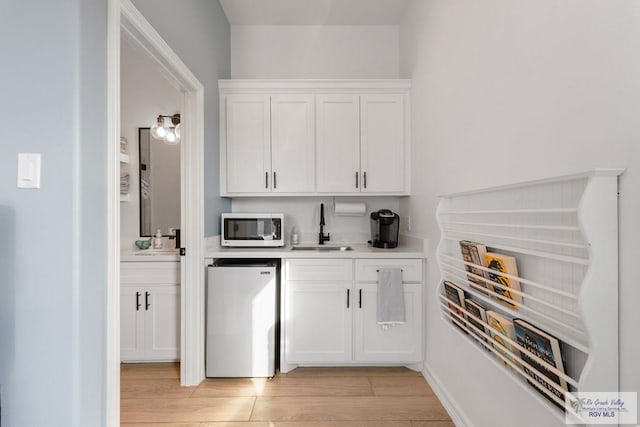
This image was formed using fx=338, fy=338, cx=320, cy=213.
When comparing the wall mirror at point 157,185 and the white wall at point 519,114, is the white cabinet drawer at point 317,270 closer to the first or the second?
the white wall at point 519,114

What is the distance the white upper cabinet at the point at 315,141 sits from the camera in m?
2.88

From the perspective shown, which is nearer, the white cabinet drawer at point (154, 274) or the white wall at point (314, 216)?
the white cabinet drawer at point (154, 274)

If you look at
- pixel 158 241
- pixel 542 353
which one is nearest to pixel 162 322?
pixel 158 241

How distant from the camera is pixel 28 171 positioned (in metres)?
1.19

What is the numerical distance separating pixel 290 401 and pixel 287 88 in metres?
→ 2.37

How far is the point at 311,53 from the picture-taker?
128 inches

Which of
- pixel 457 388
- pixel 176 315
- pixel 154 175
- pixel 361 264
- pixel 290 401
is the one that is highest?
pixel 154 175

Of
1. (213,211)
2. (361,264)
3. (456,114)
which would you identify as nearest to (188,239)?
(213,211)

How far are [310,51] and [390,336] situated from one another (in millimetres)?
2645

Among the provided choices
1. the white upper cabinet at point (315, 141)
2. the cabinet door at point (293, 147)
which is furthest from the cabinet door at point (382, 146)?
the cabinet door at point (293, 147)

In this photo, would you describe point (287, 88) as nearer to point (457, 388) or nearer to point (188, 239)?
point (188, 239)

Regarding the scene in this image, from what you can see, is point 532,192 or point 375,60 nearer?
point 532,192

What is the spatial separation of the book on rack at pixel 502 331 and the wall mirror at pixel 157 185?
8.90ft

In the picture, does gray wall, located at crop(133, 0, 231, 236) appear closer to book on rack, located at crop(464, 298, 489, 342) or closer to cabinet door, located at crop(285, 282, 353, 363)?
cabinet door, located at crop(285, 282, 353, 363)
